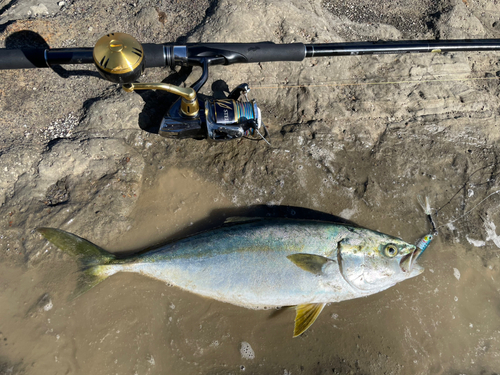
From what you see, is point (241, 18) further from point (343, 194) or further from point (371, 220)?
point (371, 220)

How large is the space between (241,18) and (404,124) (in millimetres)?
2028

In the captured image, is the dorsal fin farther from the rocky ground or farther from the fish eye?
the fish eye

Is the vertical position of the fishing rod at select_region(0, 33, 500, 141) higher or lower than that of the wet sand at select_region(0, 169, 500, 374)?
higher

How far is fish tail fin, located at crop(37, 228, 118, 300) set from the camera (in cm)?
223

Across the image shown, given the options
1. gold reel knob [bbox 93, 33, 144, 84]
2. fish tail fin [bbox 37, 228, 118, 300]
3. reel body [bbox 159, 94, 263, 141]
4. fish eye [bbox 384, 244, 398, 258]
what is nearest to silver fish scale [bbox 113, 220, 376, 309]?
fish tail fin [bbox 37, 228, 118, 300]

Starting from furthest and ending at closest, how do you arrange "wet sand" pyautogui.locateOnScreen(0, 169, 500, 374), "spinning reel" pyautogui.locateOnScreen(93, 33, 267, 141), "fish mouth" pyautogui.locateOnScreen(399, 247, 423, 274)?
"spinning reel" pyautogui.locateOnScreen(93, 33, 267, 141) → "fish mouth" pyautogui.locateOnScreen(399, 247, 423, 274) → "wet sand" pyautogui.locateOnScreen(0, 169, 500, 374)

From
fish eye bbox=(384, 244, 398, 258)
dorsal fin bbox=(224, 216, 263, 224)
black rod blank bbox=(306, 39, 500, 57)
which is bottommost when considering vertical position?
fish eye bbox=(384, 244, 398, 258)

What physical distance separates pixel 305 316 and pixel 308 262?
423 millimetres

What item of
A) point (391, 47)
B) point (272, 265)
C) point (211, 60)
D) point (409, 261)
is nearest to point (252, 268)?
point (272, 265)

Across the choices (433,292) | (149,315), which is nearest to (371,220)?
(433,292)

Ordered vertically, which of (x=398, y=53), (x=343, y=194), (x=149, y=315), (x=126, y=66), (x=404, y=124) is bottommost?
(x=149, y=315)

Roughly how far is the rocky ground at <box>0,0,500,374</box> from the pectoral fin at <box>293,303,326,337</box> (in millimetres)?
136

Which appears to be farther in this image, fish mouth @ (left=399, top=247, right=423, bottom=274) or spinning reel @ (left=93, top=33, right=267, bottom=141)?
spinning reel @ (left=93, top=33, right=267, bottom=141)

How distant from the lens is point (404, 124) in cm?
296
